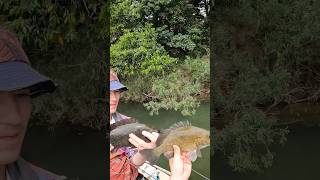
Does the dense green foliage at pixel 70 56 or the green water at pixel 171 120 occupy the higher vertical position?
the dense green foliage at pixel 70 56

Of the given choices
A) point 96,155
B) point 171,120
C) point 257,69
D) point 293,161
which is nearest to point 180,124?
Answer: point 171,120

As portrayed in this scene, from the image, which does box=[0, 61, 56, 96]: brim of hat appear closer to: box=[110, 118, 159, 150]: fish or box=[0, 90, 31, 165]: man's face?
box=[0, 90, 31, 165]: man's face

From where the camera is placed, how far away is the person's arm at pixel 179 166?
3.52 meters

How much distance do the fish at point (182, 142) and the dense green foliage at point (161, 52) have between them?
0.79 ft

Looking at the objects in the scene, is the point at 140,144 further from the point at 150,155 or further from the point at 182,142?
the point at 182,142

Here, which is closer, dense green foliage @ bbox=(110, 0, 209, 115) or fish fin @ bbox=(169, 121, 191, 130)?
fish fin @ bbox=(169, 121, 191, 130)

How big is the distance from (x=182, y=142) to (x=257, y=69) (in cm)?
157

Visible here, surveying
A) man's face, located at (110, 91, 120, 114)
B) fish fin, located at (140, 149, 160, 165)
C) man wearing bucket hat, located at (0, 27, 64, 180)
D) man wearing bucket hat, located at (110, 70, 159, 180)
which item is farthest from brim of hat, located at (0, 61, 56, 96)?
fish fin, located at (140, 149, 160, 165)

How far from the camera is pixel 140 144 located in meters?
3.51

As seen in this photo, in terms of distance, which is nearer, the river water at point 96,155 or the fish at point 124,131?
the fish at point 124,131

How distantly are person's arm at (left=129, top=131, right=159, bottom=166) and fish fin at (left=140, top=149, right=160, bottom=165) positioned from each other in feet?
0.08

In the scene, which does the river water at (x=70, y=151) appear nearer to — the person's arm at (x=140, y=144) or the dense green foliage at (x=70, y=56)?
the dense green foliage at (x=70, y=56)

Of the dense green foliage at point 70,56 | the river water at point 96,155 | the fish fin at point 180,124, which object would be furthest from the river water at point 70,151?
the fish fin at point 180,124

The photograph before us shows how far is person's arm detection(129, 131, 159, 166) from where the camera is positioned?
3.48m
